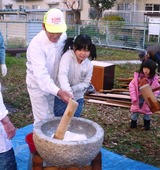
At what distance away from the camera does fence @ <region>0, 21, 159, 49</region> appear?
14492 mm

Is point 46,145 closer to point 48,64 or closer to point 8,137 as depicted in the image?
point 8,137

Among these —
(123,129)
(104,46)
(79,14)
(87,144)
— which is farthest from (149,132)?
(79,14)

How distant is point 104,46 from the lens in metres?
16.1

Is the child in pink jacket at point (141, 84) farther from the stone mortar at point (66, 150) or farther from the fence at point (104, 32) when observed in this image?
the fence at point (104, 32)

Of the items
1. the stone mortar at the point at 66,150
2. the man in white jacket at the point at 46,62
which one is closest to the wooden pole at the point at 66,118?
the stone mortar at the point at 66,150

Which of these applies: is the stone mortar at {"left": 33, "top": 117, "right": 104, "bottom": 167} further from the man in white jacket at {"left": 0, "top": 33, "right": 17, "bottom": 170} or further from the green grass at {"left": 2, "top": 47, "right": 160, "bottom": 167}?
the green grass at {"left": 2, "top": 47, "right": 160, "bottom": 167}

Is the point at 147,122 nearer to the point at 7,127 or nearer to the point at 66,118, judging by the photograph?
the point at 66,118

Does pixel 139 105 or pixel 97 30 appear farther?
pixel 97 30

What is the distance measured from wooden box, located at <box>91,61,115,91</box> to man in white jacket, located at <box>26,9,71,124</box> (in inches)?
133

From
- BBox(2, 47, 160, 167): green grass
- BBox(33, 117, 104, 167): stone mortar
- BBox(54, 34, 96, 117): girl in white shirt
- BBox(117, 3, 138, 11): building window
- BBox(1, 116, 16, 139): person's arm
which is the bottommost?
BBox(2, 47, 160, 167): green grass

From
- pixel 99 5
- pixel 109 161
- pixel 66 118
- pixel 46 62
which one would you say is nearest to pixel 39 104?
pixel 46 62

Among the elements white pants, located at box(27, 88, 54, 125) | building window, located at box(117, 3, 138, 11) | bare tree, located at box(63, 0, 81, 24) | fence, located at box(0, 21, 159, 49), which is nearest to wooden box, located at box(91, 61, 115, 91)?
white pants, located at box(27, 88, 54, 125)

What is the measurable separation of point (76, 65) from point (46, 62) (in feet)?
0.85

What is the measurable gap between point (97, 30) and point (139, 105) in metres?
12.8
